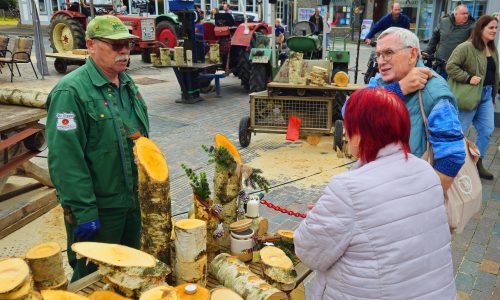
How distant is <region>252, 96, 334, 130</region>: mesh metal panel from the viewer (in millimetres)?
6383

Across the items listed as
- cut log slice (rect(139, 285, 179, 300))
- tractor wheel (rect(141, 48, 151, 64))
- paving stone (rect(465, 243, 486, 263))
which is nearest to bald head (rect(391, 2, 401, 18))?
paving stone (rect(465, 243, 486, 263))

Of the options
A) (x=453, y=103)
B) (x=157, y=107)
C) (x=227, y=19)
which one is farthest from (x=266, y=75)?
(x=453, y=103)

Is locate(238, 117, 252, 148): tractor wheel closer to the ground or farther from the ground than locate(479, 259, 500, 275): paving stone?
farther from the ground

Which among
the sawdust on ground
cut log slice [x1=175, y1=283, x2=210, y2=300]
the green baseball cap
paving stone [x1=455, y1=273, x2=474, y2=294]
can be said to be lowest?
paving stone [x1=455, y1=273, x2=474, y2=294]

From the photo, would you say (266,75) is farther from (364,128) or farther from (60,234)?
(364,128)

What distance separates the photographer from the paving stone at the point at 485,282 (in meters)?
3.36

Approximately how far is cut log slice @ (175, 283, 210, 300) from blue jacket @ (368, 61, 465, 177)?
137 centimetres

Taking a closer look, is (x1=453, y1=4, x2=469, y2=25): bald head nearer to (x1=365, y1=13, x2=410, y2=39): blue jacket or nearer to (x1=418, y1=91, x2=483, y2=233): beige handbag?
(x1=365, y1=13, x2=410, y2=39): blue jacket

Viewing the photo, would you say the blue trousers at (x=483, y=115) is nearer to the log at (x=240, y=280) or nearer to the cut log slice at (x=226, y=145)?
the cut log slice at (x=226, y=145)

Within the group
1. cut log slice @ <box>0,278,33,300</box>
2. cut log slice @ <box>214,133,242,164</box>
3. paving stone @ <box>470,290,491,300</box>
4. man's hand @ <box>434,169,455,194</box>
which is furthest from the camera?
paving stone @ <box>470,290,491,300</box>

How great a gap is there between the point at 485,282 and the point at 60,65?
12784 mm

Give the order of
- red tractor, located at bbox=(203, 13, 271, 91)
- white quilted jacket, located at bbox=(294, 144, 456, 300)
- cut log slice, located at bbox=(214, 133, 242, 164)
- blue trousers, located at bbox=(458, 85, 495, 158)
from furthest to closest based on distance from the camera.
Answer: red tractor, located at bbox=(203, 13, 271, 91)
blue trousers, located at bbox=(458, 85, 495, 158)
cut log slice, located at bbox=(214, 133, 242, 164)
white quilted jacket, located at bbox=(294, 144, 456, 300)

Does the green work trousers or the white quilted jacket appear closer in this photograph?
the white quilted jacket

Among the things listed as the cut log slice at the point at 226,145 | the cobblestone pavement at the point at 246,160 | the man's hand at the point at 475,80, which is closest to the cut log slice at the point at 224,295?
the cut log slice at the point at 226,145
